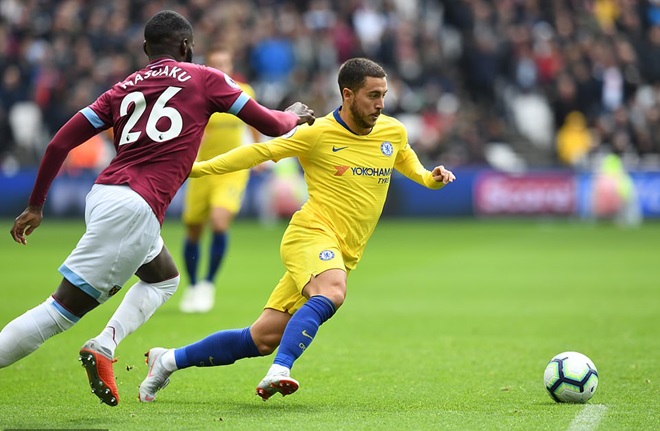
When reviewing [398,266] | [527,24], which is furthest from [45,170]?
[527,24]

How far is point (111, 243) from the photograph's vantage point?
6352mm

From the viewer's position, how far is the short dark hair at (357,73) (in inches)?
284

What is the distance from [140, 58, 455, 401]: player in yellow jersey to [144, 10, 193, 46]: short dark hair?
2.84 ft

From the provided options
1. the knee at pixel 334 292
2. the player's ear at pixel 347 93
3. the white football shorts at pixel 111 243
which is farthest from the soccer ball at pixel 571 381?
the white football shorts at pixel 111 243

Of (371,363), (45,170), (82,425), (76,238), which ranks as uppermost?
(45,170)

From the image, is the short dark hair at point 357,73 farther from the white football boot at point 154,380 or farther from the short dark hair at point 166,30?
the white football boot at point 154,380

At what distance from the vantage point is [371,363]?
9.04 meters

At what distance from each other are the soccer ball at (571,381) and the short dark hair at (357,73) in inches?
89.1

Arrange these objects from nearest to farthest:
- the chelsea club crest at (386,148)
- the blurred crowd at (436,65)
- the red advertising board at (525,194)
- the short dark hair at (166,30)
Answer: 1. the short dark hair at (166,30)
2. the chelsea club crest at (386,148)
3. the red advertising board at (525,194)
4. the blurred crowd at (436,65)

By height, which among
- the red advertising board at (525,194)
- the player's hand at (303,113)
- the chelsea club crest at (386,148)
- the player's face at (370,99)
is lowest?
the red advertising board at (525,194)

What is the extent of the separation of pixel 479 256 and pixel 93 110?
12676mm

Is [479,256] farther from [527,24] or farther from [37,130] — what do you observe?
[37,130]

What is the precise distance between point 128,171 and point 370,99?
1686mm

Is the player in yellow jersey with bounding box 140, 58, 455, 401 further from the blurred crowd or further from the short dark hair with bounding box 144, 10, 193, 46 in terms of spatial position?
the blurred crowd
